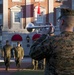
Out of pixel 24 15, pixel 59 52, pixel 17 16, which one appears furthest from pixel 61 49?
pixel 17 16

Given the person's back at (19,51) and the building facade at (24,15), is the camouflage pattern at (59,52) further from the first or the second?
the building facade at (24,15)

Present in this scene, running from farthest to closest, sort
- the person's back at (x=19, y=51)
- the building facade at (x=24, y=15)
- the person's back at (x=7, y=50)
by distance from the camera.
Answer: the building facade at (x=24, y=15) < the person's back at (x=7, y=50) < the person's back at (x=19, y=51)

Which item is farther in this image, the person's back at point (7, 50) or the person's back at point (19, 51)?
the person's back at point (7, 50)

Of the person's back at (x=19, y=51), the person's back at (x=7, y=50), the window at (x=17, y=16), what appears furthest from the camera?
the window at (x=17, y=16)

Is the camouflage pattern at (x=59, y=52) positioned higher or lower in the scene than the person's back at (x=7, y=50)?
higher

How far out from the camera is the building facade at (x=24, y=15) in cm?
5272

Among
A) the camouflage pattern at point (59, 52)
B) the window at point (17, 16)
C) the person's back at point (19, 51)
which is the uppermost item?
the camouflage pattern at point (59, 52)

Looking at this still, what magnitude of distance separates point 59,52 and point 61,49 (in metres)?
0.05

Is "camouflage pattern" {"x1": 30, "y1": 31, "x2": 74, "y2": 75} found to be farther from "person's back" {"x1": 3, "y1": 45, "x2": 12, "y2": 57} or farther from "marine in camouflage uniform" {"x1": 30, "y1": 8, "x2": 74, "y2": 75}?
"person's back" {"x1": 3, "y1": 45, "x2": 12, "y2": 57}

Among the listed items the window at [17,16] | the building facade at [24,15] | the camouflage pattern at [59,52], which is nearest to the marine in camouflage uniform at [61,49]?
the camouflage pattern at [59,52]

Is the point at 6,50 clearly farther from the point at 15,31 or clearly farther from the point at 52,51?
the point at 15,31

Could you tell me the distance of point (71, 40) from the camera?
510 centimetres

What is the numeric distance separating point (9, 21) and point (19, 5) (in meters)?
2.67

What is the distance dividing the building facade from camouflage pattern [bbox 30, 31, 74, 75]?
47101 millimetres
